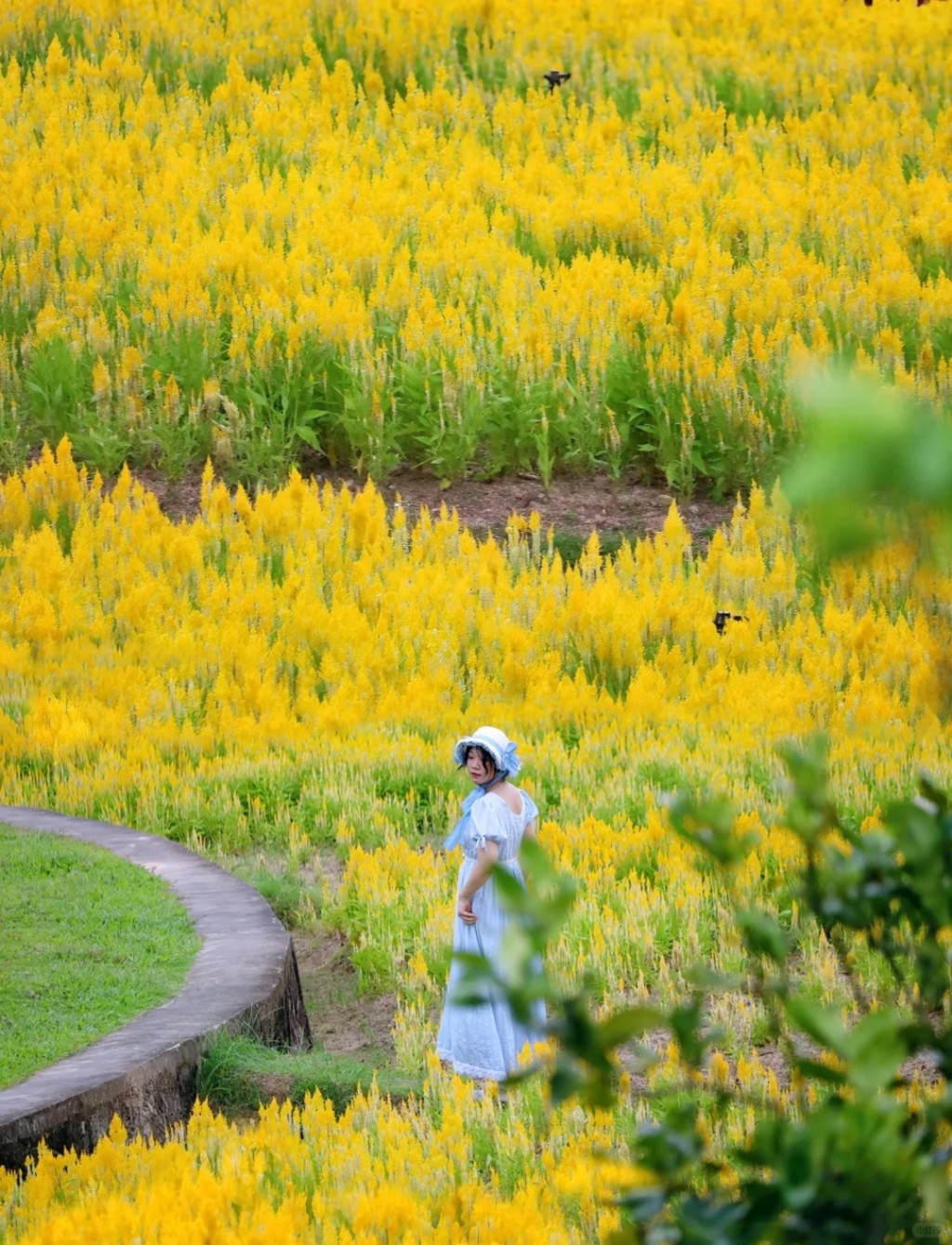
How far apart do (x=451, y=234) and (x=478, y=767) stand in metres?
8.99

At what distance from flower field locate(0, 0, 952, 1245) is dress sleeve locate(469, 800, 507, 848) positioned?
0.64 m

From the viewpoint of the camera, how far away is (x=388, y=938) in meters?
6.61

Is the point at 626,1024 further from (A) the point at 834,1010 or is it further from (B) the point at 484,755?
(B) the point at 484,755

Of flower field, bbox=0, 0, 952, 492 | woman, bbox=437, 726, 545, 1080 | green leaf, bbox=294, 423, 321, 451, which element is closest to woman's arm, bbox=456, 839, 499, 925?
woman, bbox=437, 726, 545, 1080

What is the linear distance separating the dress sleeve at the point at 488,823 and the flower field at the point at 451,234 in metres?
5.96

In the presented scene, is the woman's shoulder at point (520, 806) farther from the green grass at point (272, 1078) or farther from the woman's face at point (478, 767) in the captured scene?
the green grass at point (272, 1078)

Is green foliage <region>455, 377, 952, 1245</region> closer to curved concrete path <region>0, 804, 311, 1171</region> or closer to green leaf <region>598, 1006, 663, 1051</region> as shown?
green leaf <region>598, 1006, 663, 1051</region>

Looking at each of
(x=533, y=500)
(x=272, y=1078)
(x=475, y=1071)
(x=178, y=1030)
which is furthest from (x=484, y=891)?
(x=533, y=500)

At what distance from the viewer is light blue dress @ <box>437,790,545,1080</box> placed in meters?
5.71

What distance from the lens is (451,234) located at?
1422 centimetres

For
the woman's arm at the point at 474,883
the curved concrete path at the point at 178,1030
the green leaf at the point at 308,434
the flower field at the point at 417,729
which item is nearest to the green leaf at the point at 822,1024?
the flower field at the point at 417,729

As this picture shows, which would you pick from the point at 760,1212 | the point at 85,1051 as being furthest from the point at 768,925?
the point at 85,1051

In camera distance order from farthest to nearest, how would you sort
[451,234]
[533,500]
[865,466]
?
[451,234]
[533,500]
[865,466]

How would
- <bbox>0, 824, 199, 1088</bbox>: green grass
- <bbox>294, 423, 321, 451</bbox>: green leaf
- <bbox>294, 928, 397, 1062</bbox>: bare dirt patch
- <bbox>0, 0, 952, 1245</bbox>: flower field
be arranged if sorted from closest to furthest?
<bbox>0, 824, 199, 1088</bbox>: green grass
<bbox>0, 0, 952, 1245</bbox>: flower field
<bbox>294, 928, 397, 1062</bbox>: bare dirt patch
<bbox>294, 423, 321, 451</bbox>: green leaf
